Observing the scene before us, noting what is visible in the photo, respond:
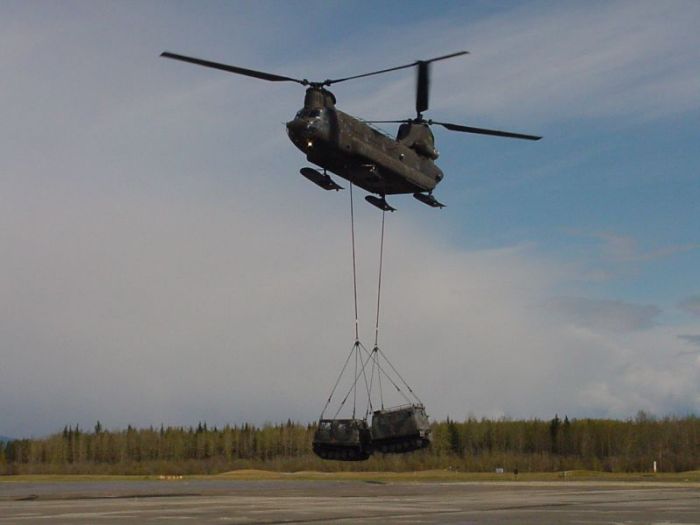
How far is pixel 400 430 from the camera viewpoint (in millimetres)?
41250

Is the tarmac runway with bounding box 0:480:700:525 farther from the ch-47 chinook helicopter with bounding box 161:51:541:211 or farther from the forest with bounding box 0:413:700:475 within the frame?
the forest with bounding box 0:413:700:475

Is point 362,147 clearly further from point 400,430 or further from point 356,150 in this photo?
point 400,430

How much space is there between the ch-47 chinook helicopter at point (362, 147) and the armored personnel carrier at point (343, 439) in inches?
364

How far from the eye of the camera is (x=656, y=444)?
158 meters

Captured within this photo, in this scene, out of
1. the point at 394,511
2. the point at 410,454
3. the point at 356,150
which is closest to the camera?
the point at 394,511

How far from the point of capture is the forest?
142 metres

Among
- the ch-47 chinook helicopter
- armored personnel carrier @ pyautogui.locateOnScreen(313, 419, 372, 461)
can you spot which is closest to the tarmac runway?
armored personnel carrier @ pyautogui.locateOnScreen(313, 419, 372, 461)

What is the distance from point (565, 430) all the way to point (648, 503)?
5101 inches

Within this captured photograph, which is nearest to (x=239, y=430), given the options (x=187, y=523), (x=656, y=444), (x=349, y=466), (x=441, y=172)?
(x=349, y=466)

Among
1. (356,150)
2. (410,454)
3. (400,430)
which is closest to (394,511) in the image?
(400,430)

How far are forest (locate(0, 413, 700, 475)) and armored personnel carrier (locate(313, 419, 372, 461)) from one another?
8605cm

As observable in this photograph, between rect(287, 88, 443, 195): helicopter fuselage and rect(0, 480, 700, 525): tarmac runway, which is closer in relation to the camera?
rect(0, 480, 700, 525): tarmac runway

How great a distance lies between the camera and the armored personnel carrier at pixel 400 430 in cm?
4116

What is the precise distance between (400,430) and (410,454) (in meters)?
117
